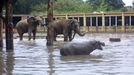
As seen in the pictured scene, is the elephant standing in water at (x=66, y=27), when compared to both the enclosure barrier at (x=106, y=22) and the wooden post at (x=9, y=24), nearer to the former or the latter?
the wooden post at (x=9, y=24)

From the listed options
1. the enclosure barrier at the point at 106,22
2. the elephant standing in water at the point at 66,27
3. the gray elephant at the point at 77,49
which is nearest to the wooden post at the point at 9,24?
the gray elephant at the point at 77,49

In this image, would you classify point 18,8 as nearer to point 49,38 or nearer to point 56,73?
point 49,38

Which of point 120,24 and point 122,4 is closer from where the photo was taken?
point 120,24

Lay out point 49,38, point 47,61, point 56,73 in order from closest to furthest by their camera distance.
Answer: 1. point 56,73
2. point 47,61
3. point 49,38

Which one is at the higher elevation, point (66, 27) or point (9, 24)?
point (9, 24)

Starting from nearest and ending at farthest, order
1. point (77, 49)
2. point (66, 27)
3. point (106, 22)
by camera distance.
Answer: point (77, 49)
point (66, 27)
point (106, 22)

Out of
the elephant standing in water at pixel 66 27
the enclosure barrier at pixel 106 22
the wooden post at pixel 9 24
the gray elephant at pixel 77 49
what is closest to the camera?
the gray elephant at pixel 77 49

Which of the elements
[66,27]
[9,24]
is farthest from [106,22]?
[9,24]

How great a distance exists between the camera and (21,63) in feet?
48.1

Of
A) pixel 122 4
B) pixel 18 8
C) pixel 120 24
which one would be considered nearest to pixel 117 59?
pixel 120 24

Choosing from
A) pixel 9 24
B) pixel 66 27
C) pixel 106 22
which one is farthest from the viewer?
pixel 106 22

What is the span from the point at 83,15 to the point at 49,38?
3866cm

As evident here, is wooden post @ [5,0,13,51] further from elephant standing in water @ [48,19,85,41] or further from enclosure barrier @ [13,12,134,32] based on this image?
enclosure barrier @ [13,12,134,32]

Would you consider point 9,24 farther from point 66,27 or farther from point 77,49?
point 66,27
